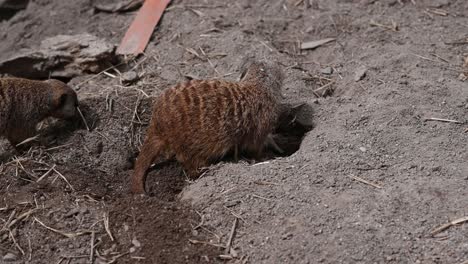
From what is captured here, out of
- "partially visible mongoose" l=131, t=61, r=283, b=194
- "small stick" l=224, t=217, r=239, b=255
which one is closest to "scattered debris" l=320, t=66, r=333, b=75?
"partially visible mongoose" l=131, t=61, r=283, b=194

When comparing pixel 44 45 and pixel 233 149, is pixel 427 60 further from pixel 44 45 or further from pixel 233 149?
pixel 44 45

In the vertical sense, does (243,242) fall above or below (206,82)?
below

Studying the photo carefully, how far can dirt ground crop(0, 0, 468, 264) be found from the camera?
9.34 feet

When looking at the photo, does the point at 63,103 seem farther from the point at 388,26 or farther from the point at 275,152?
the point at 388,26

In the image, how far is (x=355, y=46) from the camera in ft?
14.2

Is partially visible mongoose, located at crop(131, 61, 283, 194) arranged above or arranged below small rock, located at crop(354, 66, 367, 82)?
above

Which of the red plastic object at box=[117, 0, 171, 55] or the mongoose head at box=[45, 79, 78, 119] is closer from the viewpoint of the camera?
the mongoose head at box=[45, 79, 78, 119]

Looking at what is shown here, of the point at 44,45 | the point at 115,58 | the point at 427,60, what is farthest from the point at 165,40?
the point at 427,60

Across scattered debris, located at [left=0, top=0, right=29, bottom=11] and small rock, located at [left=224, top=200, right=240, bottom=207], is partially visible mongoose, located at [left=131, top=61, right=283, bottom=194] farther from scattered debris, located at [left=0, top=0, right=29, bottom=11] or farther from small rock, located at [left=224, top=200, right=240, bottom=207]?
scattered debris, located at [left=0, top=0, right=29, bottom=11]

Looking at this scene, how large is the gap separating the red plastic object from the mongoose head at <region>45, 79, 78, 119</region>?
2.36ft

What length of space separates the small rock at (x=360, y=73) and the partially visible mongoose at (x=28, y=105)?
1674 millimetres

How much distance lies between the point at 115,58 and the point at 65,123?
0.67 metres

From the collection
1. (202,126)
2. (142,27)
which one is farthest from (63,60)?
(202,126)

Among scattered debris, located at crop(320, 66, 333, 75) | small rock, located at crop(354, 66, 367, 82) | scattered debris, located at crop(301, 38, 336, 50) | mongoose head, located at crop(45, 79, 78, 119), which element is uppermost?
mongoose head, located at crop(45, 79, 78, 119)
